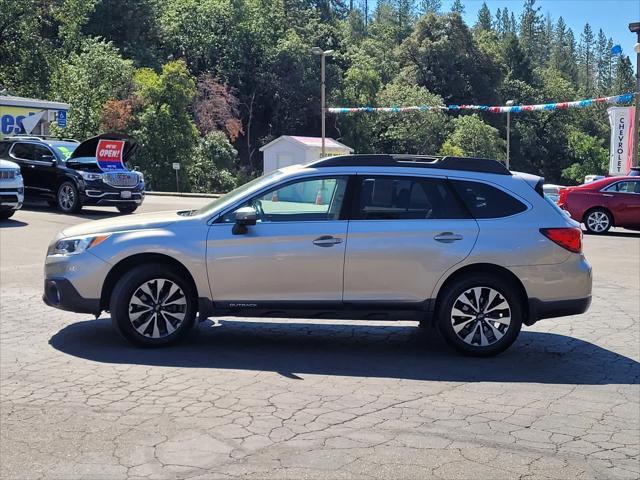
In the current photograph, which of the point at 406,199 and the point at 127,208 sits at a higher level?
the point at 406,199

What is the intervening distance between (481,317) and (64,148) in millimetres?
15085

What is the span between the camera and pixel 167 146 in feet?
136

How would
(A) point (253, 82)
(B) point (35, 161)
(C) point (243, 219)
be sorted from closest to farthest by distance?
1. (C) point (243, 219)
2. (B) point (35, 161)
3. (A) point (253, 82)

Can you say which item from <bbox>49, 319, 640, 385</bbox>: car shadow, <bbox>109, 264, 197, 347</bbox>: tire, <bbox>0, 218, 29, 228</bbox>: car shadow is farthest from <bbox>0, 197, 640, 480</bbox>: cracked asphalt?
<bbox>0, 218, 29, 228</bbox>: car shadow

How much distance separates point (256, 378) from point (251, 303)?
0.91 m

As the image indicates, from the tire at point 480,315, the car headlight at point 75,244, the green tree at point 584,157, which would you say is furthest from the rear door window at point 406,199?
the green tree at point 584,157

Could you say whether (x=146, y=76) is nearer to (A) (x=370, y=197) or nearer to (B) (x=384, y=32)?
(A) (x=370, y=197)

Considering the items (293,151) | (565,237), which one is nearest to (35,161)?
(565,237)

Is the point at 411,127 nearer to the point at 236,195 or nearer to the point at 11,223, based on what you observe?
the point at 11,223

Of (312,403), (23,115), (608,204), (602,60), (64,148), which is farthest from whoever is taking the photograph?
(602,60)

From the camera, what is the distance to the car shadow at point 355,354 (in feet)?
21.1

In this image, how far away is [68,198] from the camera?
18719mm

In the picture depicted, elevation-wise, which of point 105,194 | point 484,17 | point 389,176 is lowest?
point 105,194

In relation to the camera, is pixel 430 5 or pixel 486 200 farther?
pixel 430 5
